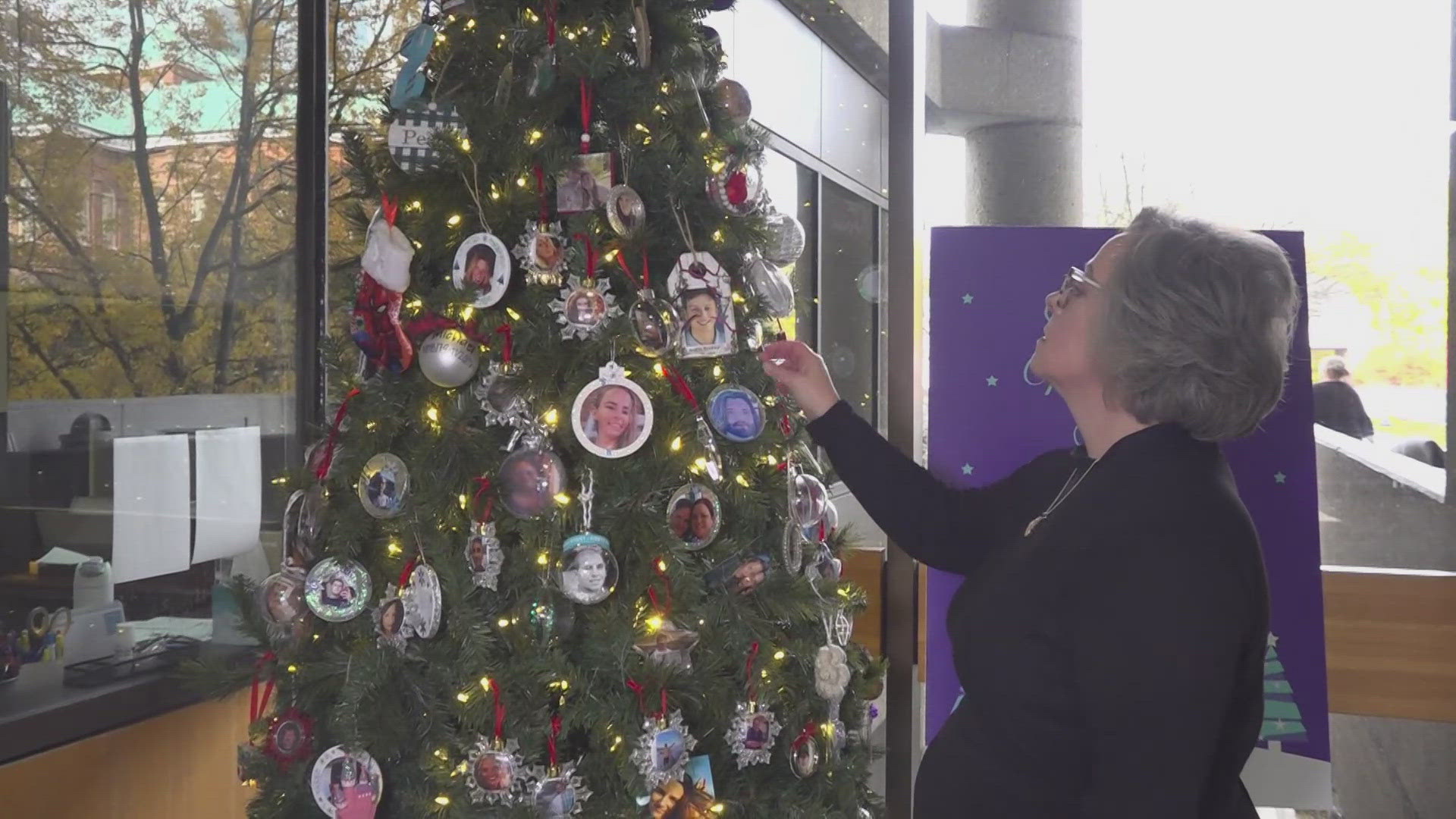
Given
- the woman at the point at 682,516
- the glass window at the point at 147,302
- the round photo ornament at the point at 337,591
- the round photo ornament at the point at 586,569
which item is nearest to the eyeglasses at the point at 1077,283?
the woman at the point at 682,516

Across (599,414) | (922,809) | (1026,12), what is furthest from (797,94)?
(922,809)

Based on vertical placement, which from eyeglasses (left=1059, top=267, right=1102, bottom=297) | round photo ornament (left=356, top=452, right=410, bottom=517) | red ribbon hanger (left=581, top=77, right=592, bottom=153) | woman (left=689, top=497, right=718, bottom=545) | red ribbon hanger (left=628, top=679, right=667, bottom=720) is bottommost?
red ribbon hanger (left=628, top=679, right=667, bottom=720)

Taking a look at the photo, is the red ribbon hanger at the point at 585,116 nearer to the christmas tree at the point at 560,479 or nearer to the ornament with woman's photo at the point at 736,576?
the christmas tree at the point at 560,479

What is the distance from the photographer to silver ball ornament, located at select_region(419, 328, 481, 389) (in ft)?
4.93

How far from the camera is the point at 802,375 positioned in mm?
1706

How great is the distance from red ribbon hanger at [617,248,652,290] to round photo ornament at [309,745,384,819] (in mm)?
768

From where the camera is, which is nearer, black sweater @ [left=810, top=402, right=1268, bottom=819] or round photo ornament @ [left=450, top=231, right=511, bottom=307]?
black sweater @ [left=810, top=402, right=1268, bottom=819]

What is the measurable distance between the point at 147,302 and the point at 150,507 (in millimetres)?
433

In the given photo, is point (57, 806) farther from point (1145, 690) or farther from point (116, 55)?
point (1145, 690)

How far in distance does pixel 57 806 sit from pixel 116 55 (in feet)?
4.87

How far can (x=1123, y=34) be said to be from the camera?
2.70 meters

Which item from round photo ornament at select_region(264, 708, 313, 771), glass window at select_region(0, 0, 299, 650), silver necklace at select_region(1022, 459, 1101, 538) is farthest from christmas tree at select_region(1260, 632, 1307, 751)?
glass window at select_region(0, 0, 299, 650)

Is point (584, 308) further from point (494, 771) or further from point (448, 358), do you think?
point (494, 771)

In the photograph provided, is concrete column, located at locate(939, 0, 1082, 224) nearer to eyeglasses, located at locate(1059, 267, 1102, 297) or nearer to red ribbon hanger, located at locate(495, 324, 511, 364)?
eyeglasses, located at locate(1059, 267, 1102, 297)
